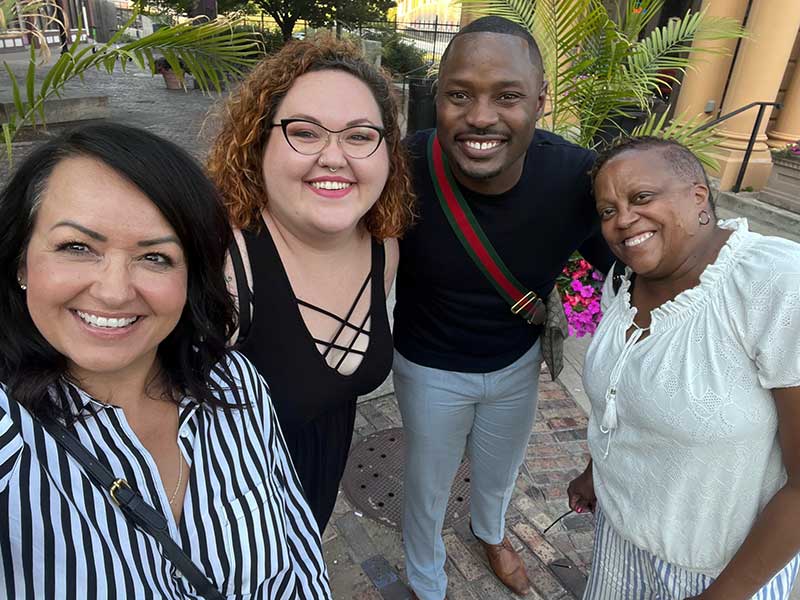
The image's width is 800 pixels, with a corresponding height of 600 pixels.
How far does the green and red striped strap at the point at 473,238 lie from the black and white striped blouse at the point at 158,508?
913mm

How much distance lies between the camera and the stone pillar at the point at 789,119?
8.52m

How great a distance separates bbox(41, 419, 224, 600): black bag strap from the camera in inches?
46.6

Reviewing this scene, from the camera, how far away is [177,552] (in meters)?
1.27

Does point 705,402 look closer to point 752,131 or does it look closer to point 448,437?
point 448,437

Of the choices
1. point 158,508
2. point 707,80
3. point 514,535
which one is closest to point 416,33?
point 707,80

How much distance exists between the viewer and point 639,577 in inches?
70.1

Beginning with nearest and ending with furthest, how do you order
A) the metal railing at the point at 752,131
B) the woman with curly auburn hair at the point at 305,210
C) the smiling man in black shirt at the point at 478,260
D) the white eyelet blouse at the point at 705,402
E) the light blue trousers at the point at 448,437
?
the white eyelet blouse at the point at 705,402 < the woman with curly auburn hair at the point at 305,210 < the smiling man in black shirt at the point at 478,260 < the light blue trousers at the point at 448,437 < the metal railing at the point at 752,131

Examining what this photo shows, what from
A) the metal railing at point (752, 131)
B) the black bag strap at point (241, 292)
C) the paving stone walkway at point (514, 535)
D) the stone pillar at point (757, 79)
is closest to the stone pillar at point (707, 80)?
the stone pillar at point (757, 79)

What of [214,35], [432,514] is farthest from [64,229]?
[214,35]

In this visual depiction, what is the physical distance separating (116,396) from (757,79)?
29.9 feet

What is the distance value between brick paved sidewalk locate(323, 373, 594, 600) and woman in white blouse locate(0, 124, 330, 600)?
1382 millimetres

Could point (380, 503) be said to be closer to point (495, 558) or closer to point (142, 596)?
point (495, 558)

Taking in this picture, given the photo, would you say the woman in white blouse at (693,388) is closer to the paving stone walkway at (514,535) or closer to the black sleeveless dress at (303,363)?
the black sleeveless dress at (303,363)

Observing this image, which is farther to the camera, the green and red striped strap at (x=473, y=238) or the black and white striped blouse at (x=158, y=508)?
the green and red striped strap at (x=473, y=238)
